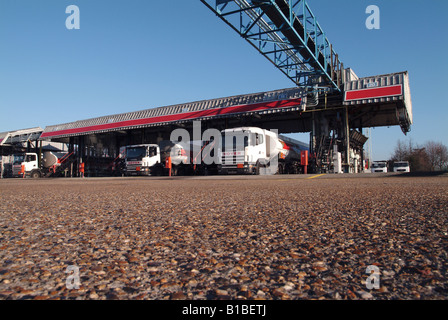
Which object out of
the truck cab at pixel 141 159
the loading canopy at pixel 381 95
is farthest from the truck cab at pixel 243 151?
the truck cab at pixel 141 159

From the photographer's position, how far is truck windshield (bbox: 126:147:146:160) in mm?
20672

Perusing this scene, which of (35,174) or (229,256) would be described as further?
(35,174)

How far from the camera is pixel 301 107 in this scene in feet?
61.2

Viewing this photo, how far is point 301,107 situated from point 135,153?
12.3 meters

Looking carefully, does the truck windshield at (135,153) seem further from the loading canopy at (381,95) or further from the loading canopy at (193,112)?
the loading canopy at (381,95)

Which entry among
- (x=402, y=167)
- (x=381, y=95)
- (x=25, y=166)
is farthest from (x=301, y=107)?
(x=25, y=166)

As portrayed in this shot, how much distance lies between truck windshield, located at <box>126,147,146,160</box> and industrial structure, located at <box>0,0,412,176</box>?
13.9 feet

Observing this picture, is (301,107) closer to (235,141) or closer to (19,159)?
(235,141)

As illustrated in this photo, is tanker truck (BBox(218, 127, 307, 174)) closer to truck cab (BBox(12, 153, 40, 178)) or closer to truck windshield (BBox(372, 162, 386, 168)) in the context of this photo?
truck cab (BBox(12, 153, 40, 178))

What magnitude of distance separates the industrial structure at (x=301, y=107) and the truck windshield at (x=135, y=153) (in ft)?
13.9

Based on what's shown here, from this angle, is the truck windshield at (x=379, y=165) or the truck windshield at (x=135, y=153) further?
the truck windshield at (x=379, y=165)

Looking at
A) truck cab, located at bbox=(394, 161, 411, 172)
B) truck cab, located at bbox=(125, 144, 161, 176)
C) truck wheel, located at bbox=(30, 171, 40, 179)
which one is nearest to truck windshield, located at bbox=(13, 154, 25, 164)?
truck wheel, located at bbox=(30, 171, 40, 179)

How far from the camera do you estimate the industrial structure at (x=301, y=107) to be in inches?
558

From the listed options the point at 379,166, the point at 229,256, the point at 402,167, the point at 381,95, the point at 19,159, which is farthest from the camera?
the point at 379,166
